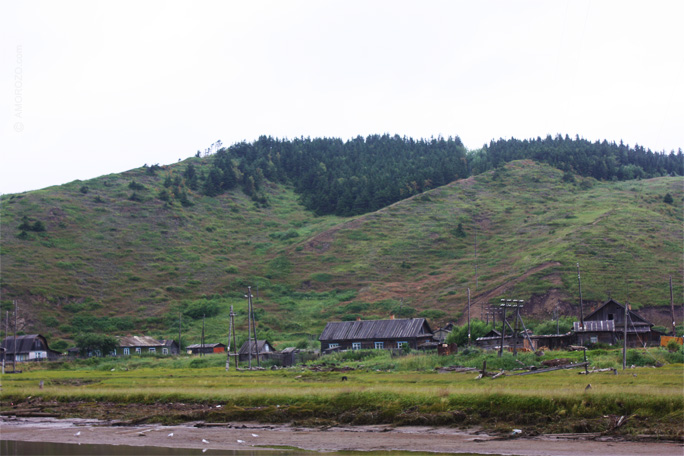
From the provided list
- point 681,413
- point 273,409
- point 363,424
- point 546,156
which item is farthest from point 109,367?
point 546,156

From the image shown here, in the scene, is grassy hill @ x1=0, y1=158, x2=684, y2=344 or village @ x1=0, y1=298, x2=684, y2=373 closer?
village @ x1=0, y1=298, x2=684, y2=373

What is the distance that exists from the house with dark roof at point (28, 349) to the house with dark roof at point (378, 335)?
36570 millimetres

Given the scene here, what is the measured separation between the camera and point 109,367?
64.2 metres

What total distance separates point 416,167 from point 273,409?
172 m

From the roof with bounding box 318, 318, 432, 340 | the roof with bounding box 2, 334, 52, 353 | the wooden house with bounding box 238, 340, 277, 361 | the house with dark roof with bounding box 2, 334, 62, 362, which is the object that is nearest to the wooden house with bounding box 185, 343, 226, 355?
the wooden house with bounding box 238, 340, 277, 361

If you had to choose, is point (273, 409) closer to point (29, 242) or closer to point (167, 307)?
point (167, 307)

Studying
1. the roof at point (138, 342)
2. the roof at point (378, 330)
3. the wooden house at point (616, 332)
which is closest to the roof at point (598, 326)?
the wooden house at point (616, 332)

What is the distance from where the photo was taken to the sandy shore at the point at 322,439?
2108cm

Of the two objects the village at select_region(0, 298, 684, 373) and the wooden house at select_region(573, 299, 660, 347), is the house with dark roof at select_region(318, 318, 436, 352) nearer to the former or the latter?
the village at select_region(0, 298, 684, 373)

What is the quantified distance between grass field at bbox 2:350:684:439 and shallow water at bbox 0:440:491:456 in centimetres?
507

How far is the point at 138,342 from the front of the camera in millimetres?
83812

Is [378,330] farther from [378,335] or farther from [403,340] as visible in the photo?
[403,340]

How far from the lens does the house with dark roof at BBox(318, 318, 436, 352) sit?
67.8 meters

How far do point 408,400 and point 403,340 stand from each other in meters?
40.5
